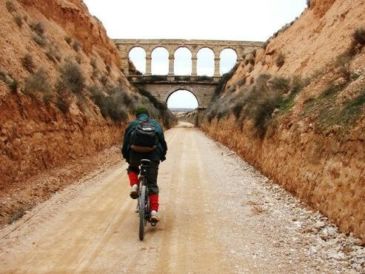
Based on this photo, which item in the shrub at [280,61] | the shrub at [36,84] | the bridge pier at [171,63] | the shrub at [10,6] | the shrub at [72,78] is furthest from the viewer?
the bridge pier at [171,63]

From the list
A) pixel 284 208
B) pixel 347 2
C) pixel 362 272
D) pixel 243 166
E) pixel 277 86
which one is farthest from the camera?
pixel 347 2

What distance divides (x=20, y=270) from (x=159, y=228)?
2.38m

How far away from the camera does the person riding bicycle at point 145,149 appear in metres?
6.57

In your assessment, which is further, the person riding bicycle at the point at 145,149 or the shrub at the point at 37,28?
the shrub at the point at 37,28

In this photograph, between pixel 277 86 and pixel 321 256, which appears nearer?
pixel 321 256

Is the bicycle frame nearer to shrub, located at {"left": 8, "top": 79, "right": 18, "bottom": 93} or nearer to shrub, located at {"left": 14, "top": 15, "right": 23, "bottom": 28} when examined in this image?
shrub, located at {"left": 8, "top": 79, "right": 18, "bottom": 93}

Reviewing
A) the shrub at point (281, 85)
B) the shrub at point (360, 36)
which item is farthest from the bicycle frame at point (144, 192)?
the shrub at point (281, 85)

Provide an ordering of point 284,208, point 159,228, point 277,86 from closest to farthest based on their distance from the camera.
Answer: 1. point 159,228
2. point 284,208
3. point 277,86

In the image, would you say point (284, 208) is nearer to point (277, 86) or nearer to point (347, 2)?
point (277, 86)

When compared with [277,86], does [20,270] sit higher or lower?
lower

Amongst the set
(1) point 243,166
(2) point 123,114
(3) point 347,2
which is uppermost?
(3) point 347,2

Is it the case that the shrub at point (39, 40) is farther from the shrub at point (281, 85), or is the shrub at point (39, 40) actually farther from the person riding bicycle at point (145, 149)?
the person riding bicycle at point (145, 149)

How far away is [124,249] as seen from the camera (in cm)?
584

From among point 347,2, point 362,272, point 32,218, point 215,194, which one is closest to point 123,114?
point 347,2
